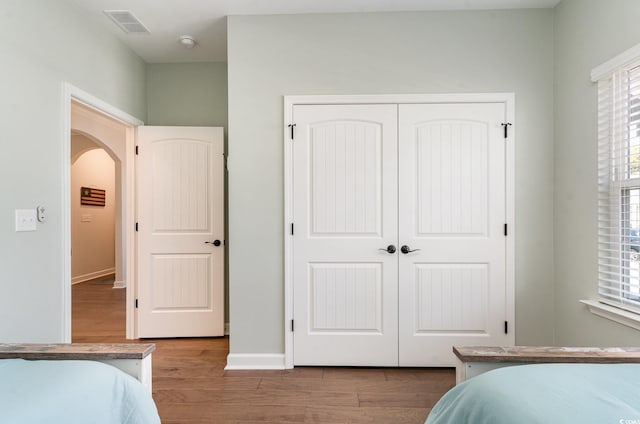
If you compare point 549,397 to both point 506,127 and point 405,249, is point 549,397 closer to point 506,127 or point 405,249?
point 405,249

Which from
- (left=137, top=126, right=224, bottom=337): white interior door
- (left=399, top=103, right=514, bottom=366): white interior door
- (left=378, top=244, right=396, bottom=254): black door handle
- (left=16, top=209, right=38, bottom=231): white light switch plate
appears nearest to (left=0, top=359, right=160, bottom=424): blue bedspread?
(left=16, top=209, right=38, bottom=231): white light switch plate

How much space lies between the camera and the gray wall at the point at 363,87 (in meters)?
2.52

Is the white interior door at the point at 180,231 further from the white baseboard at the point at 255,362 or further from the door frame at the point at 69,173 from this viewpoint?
the white baseboard at the point at 255,362

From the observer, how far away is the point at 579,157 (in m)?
2.27

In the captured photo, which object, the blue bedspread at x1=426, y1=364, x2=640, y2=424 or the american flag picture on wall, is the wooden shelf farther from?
the american flag picture on wall

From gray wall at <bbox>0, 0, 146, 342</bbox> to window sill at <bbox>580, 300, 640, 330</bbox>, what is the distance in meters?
Answer: 3.46

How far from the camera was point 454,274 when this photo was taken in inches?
100.0

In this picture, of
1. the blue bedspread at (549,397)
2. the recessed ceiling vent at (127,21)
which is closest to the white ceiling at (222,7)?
the recessed ceiling vent at (127,21)

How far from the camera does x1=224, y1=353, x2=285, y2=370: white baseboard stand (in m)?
2.56

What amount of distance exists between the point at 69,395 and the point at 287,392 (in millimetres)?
1520

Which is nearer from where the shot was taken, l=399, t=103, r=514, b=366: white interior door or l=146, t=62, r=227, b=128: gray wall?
l=399, t=103, r=514, b=366: white interior door

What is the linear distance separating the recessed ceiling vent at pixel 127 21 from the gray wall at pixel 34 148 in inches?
8.4

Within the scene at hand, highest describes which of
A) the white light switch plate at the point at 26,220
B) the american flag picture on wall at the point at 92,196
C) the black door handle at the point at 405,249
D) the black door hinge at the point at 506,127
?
the black door hinge at the point at 506,127

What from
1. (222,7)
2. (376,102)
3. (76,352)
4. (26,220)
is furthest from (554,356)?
(222,7)
